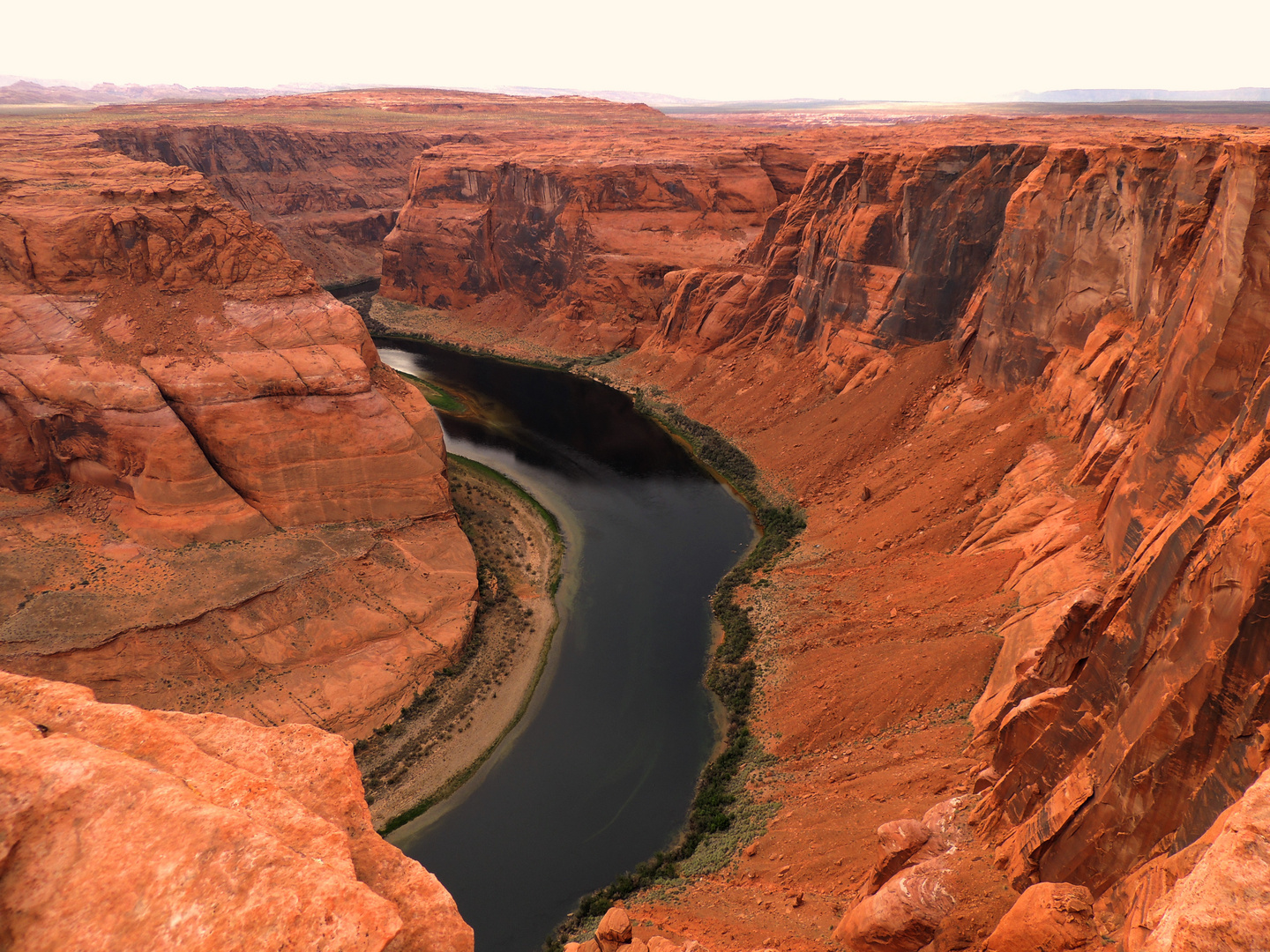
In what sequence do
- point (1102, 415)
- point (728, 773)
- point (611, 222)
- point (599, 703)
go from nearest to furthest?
1. point (728, 773)
2. point (1102, 415)
3. point (599, 703)
4. point (611, 222)

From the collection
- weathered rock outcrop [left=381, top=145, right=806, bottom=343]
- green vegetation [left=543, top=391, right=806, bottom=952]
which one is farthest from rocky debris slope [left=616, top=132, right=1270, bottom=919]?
weathered rock outcrop [left=381, top=145, right=806, bottom=343]

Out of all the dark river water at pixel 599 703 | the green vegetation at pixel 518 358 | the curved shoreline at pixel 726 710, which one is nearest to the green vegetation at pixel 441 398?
the green vegetation at pixel 518 358

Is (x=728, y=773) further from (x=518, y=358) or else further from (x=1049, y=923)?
(x=518, y=358)

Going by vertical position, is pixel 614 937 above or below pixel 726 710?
above

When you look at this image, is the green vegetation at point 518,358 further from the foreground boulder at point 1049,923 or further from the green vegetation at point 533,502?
the foreground boulder at point 1049,923

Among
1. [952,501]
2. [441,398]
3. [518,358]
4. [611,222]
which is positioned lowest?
[441,398]

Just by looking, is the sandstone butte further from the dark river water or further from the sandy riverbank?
the dark river water

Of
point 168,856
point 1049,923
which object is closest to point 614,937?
point 1049,923
